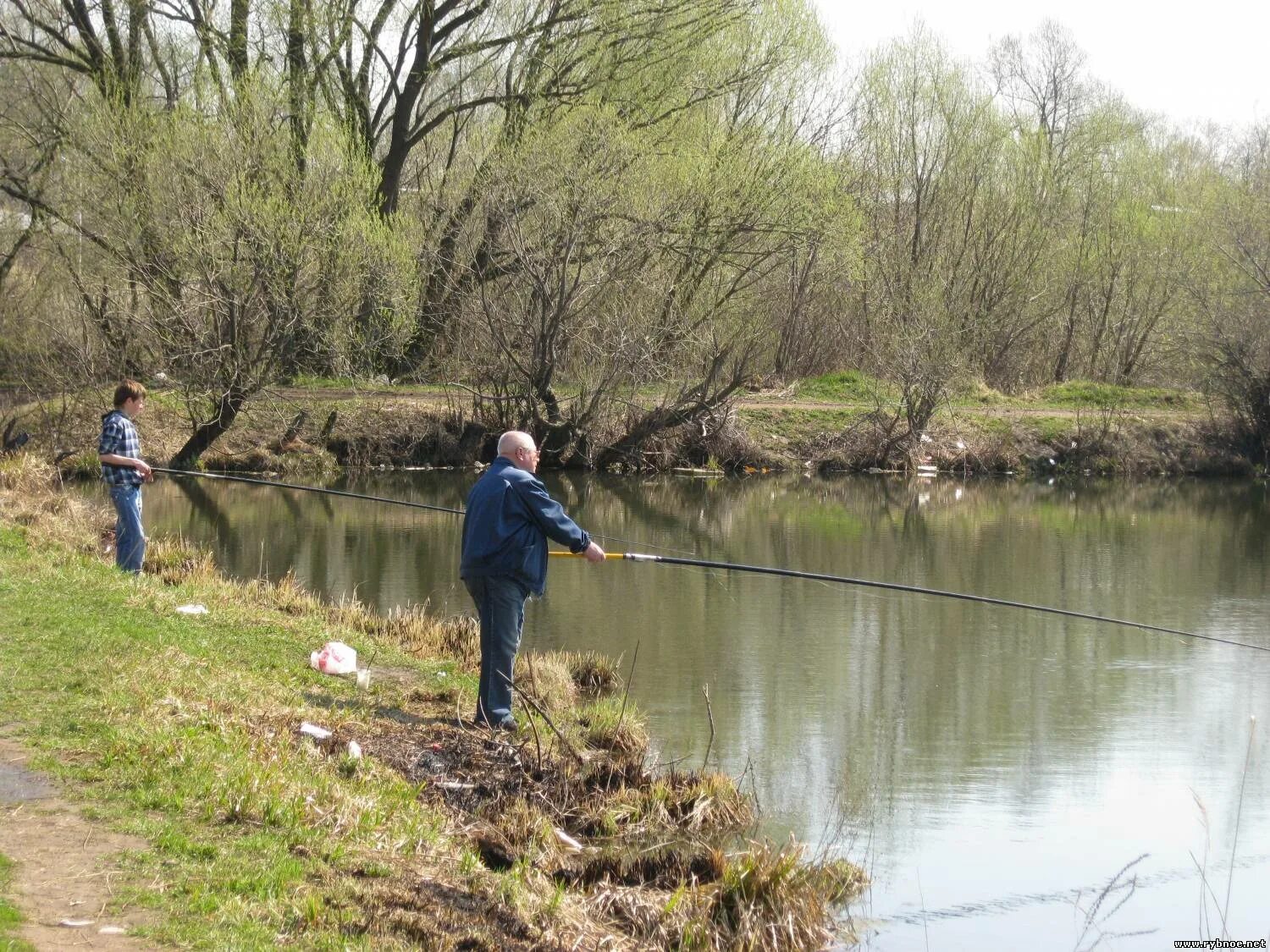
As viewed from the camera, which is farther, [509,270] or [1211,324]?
[1211,324]

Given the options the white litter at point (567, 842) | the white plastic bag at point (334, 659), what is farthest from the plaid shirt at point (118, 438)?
the white litter at point (567, 842)

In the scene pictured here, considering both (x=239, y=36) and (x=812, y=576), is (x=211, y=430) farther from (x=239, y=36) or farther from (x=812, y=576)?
(x=812, y=576)

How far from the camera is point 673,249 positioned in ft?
89.1

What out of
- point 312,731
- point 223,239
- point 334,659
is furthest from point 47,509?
point 312,731

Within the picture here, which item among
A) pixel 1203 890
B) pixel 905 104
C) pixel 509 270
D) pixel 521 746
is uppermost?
pixel 905 104

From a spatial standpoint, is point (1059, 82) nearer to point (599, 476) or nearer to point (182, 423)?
point (599, 476)

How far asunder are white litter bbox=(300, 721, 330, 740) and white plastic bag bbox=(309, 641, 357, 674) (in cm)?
185

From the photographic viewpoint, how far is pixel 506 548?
8523mm

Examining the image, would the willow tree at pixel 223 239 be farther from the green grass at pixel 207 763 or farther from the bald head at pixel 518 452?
the bald head at pixel 518 452

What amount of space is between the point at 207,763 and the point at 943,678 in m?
7.53

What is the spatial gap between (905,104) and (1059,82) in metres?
12.2

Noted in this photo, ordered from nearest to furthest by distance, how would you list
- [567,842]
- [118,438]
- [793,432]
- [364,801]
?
[364,801]
[567,842]
[118,438]
[793,432]

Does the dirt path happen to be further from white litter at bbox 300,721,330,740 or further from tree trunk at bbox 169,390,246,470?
tree trunk at bbox 169,390,246,470

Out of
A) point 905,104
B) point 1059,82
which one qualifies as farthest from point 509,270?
point 1059,82
